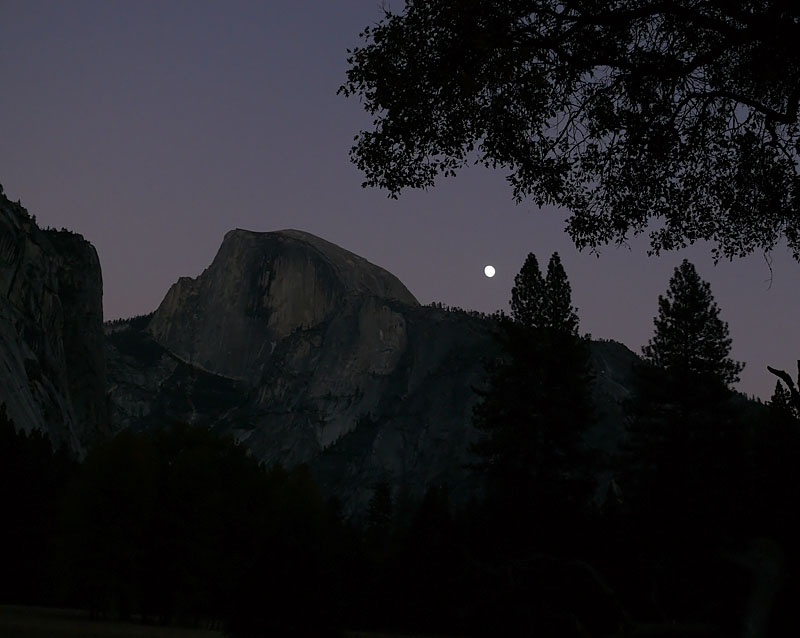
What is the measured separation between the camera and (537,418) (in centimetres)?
4066

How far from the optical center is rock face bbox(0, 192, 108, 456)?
137m

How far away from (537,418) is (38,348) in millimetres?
144847

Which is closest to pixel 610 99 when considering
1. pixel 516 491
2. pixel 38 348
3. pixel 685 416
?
pixel 516 491

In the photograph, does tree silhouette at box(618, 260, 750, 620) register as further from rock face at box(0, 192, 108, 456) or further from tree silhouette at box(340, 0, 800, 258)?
rock face at box(0, 192, 108, 456)

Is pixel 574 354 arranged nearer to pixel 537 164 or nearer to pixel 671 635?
pixel 537 164

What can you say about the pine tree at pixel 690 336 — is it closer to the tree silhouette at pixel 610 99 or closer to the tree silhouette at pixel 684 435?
the tree silhouette at pixel 684 435

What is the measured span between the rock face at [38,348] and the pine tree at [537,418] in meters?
102

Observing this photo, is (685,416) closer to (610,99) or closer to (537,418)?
(537,418)

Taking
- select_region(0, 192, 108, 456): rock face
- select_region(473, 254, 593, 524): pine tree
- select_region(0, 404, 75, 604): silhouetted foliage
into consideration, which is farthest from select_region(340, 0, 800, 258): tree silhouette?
select_region(0, 192, 108, 456): rock face

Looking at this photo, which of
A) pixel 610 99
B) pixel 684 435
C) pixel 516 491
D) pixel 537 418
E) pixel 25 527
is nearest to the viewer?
pixel 610 99

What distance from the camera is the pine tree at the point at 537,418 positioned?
130ft

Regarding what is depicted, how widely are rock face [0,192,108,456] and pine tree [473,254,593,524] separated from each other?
102145mm

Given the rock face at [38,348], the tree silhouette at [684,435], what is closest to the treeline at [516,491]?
the tree silhouette at [684,435]

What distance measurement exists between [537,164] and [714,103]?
3.01m
